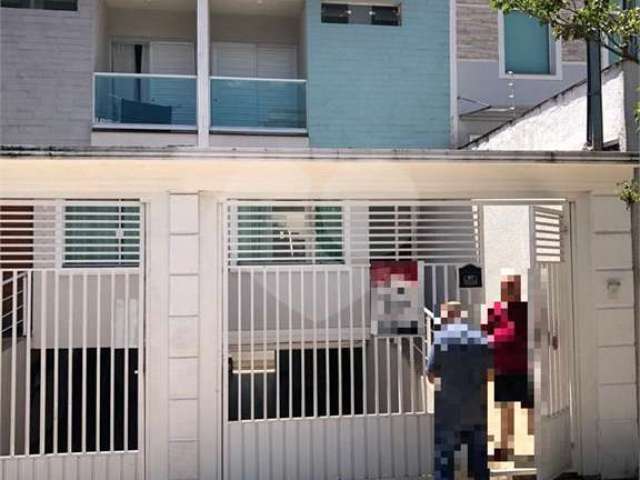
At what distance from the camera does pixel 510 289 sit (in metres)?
5.51

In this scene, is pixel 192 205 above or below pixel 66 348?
above

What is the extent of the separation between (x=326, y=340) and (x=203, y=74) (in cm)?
710

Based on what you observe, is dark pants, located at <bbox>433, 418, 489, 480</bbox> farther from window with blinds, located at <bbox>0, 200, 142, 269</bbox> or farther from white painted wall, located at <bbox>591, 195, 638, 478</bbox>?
window with blinds, located at <bbox>0, 200, 142, 269</bbox>

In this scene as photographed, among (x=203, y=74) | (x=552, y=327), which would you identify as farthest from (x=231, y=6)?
(x=552, y=327)

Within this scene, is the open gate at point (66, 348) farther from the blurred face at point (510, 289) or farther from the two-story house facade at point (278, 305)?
the blurred face at point (510, 289)

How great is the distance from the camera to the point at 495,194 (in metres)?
5.58

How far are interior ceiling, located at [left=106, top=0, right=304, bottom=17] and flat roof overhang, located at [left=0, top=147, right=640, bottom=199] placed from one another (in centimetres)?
810

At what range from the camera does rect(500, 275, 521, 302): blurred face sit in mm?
5453

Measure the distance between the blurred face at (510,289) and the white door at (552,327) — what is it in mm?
113

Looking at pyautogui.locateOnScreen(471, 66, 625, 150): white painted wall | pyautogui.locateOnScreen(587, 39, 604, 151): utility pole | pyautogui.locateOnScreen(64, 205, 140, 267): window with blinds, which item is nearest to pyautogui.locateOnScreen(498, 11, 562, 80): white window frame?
pyautogui.locateOnScreen(471, 66, 625, 150): white painted wall

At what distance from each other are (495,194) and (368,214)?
1148mm

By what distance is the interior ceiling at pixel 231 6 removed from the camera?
482 inches

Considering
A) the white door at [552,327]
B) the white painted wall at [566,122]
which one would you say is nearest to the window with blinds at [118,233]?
the white door at [552,327]

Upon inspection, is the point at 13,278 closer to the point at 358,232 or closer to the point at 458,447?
the point at 358,232
